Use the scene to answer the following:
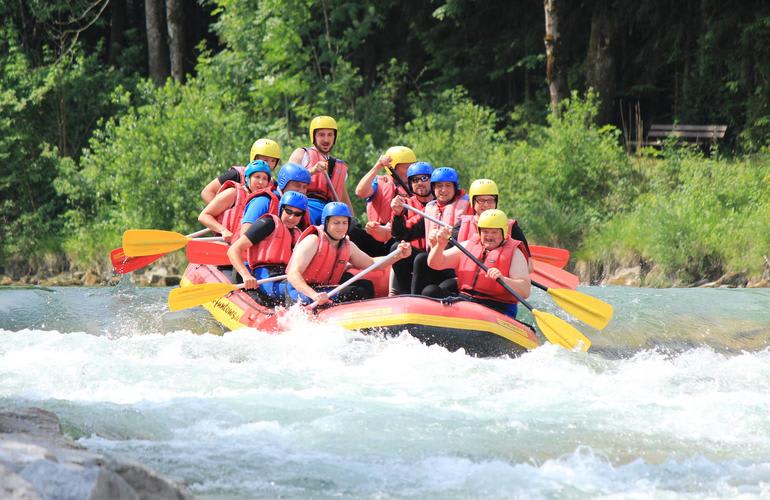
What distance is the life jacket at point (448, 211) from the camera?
8875mm

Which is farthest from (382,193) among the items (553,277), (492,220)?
(492,220)

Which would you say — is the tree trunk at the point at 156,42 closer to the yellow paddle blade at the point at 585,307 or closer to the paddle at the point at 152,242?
the paddle at the point at 152,242

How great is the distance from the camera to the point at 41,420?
5.06m

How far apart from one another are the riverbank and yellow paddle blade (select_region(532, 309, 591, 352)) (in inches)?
211

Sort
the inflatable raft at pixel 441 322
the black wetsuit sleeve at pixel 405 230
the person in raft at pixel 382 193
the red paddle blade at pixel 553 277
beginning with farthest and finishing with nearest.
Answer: the person in raft at pixel 382 193 → the red paddle blade at pixel 553 277 → the black wetsuit sleeve at pixel 405 230 → the inflatable raft at pixel 441 322

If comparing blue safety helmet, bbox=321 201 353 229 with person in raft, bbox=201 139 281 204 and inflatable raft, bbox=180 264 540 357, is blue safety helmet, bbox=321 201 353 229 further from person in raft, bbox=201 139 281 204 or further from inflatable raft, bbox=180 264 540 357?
person in raft, bbox=201 139 281 204

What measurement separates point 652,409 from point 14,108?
14746 millimetres

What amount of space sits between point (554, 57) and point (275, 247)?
28.5ft

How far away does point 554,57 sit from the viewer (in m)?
16.5

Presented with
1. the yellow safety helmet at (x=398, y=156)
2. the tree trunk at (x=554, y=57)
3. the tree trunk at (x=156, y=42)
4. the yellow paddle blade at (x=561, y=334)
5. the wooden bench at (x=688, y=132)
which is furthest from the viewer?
the tree trunk at (x=156, y=42)

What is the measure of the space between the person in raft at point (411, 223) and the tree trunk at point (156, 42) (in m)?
11.7

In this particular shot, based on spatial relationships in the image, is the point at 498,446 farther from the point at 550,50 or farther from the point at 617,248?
the point at 550,50

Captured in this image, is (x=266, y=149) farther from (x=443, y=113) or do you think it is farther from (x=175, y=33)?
(x=175, y=33)

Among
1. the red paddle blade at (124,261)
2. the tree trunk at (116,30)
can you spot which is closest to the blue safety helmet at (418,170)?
the red paddle blade at (124,261)
